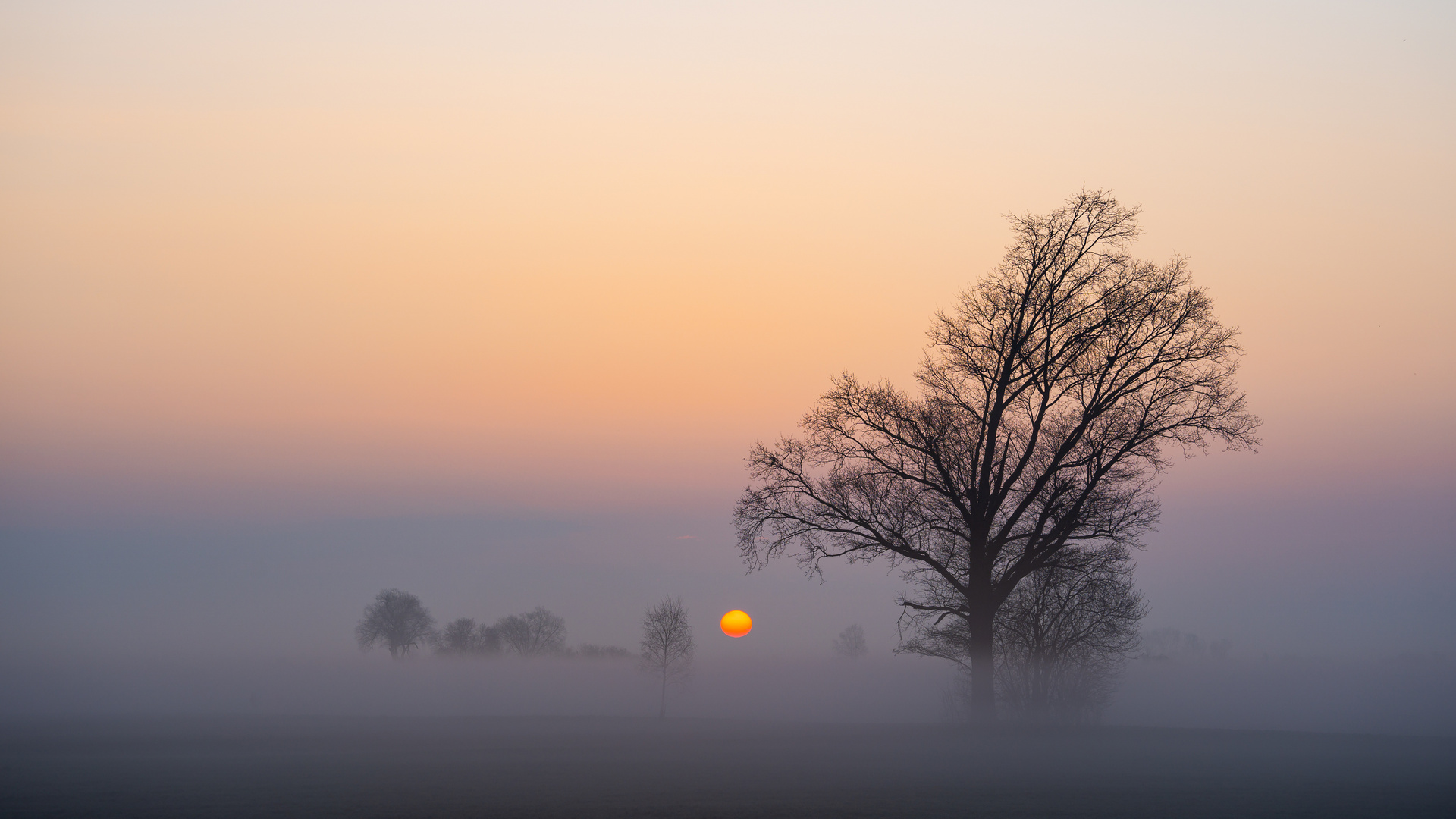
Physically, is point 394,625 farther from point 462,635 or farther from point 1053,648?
point 1053,648

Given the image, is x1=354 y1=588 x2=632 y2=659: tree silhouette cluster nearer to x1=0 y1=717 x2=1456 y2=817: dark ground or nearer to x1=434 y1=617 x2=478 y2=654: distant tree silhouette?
x1=434 y1=617 x2=478 y2=654: distant tree silhouette

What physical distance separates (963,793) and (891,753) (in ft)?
19.2

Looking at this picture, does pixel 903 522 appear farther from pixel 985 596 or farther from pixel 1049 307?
pixel 1049 307

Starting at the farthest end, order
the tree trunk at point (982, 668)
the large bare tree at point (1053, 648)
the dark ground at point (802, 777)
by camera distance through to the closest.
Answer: the large bare tree at point (1053, 648), the tree trunk at point (982, 668), the dark ground at point (802, 777)

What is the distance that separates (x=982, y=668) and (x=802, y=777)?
7.34 meters

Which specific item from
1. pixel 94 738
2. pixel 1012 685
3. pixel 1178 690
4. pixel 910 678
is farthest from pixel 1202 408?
pixel 94 738

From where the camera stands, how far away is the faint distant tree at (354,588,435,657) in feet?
379

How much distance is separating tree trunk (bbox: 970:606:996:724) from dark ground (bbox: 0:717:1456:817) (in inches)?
37.4

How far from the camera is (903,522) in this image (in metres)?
20.2

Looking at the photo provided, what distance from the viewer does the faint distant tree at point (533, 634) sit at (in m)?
125

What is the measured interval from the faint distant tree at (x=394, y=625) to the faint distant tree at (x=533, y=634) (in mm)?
12382

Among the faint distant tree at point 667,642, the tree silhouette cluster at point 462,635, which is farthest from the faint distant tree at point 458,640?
the faint distant tree at point 667,642

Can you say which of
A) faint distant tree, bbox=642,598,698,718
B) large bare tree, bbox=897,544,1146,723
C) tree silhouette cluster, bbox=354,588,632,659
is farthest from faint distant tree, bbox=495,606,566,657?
large bare tree, bbox=897,544,1146,723

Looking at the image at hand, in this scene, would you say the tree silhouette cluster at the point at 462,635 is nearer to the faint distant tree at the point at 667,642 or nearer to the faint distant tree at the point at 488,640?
the faint distant tree at the point at 488,640
